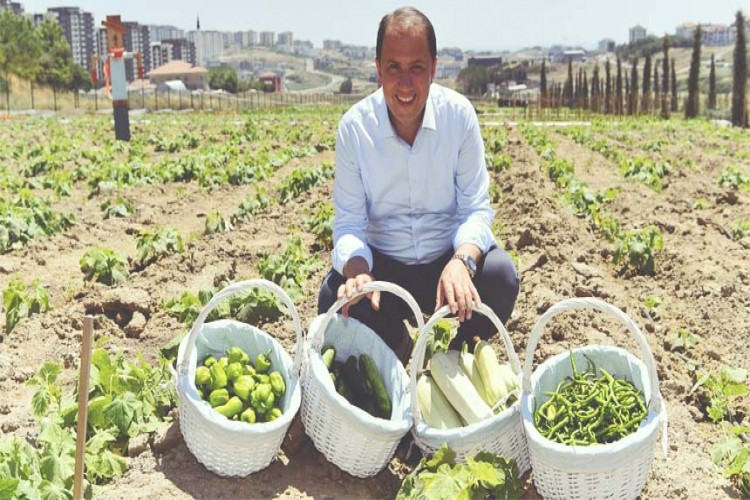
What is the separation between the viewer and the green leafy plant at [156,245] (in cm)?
678

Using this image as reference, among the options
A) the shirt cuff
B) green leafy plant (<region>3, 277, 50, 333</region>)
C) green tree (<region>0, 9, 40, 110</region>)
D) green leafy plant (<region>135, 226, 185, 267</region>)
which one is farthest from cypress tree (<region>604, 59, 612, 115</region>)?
the shirt cuff

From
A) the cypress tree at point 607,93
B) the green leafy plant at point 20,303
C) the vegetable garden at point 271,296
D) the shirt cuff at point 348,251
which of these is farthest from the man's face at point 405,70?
the cypress tree at point 607,93

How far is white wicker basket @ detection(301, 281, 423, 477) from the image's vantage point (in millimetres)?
3092

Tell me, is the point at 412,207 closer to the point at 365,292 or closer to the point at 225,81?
the point at 365,292

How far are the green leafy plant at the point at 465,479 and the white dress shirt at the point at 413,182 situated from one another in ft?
3.47

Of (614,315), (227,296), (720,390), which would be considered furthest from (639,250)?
(227,296)

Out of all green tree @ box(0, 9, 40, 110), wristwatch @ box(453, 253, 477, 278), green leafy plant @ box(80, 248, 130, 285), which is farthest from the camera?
green tree @ box(0, 9, 40, 110)

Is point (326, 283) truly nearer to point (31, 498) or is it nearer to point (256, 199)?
point (31, 498)

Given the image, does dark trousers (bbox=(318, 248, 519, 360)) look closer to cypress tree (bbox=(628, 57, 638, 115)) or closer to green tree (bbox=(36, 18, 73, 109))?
cypress tree (bbox=(628, 57, 638, 115))

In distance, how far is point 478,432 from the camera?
306 centimetres

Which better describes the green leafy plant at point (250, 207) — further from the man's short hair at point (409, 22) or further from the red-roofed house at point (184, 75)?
the red-roofed house at point (184, 75)

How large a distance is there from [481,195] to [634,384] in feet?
3.67

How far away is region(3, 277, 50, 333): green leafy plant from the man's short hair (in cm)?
294

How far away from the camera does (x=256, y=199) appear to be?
9211 mm
